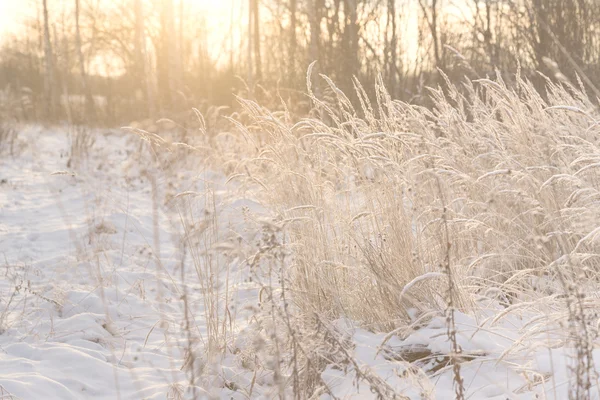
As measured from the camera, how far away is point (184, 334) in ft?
10.4

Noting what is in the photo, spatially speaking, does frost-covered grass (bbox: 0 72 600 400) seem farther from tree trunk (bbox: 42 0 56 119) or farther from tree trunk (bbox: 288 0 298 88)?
tree trunk (bbox: 42 0 56 119)

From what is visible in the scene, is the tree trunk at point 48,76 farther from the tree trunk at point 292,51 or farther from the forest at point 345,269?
the forest at point 345,269

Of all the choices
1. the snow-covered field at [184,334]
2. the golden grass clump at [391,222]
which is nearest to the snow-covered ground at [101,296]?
the snow-covered field at [184,334]

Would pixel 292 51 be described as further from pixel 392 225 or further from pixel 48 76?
pixel 48 76

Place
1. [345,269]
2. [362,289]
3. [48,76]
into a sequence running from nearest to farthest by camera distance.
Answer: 1. [362,289]
2. [345,269]
3. [48,76]

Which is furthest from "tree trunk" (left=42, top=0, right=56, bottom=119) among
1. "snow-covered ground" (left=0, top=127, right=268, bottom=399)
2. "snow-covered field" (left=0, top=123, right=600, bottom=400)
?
"snow-covered field" (left=0, top=123, right=600, bottom=400)

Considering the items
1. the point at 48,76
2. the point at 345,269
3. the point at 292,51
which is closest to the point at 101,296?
the point at 345,269

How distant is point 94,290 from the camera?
3.91 m

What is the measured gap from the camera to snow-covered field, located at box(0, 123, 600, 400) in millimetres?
2065

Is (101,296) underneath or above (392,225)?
underneath

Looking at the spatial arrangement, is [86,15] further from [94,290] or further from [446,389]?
[446,389]

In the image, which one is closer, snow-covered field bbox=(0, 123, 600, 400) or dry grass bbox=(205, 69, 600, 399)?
snow-covered field bbox=(0, 123, 600, 400)

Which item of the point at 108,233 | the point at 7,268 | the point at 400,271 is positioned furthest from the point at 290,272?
the point at 108,233

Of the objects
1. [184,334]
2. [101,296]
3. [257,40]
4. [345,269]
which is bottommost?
[184,334]
